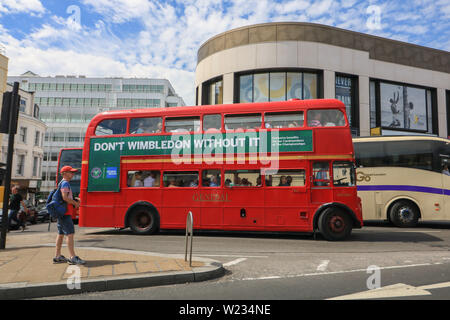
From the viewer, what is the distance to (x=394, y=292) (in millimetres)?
4285

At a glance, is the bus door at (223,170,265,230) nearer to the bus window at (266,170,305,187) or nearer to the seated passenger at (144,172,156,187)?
the bus window at (266,170,305,187)

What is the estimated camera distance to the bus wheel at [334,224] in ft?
30.1

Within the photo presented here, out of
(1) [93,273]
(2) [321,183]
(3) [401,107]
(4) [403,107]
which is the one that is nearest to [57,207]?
(1) [93,273]

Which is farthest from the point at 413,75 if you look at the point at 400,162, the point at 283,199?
the point at 283,199

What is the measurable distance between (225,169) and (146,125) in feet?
9.76

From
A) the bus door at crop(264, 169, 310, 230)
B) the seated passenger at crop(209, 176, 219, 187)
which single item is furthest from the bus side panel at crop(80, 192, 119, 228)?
the bus door at crop(264, 169, 310, 230)

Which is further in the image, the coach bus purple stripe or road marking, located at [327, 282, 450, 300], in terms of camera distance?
the coach bus purple stripe

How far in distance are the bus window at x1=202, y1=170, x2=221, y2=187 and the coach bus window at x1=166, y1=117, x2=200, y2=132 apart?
1395mm

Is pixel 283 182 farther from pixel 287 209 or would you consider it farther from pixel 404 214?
pixel 404 214

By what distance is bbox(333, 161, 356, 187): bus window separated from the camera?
918cm

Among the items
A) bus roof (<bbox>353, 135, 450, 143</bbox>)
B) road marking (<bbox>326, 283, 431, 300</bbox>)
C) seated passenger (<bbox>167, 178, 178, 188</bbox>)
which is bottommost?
road marking (<bbox>326, 283, 431, 300</bbox>)
